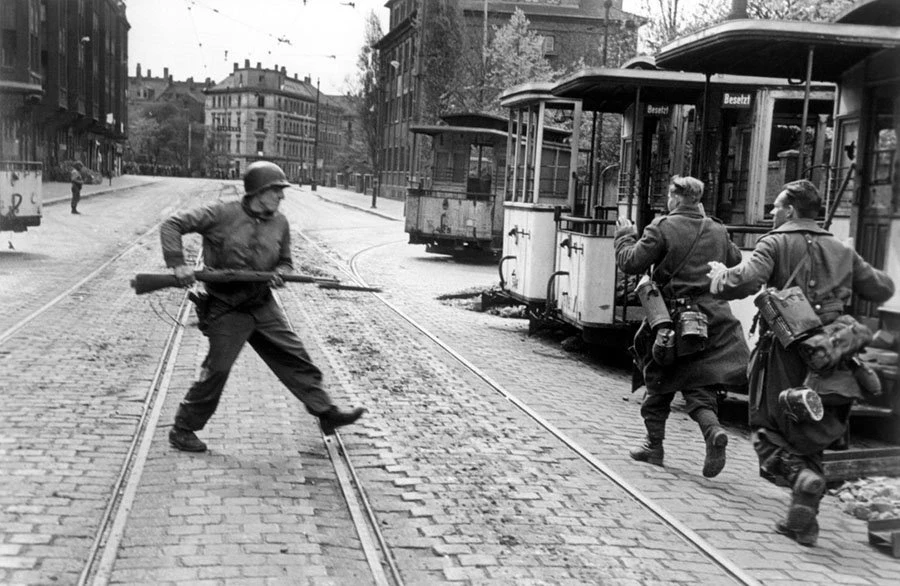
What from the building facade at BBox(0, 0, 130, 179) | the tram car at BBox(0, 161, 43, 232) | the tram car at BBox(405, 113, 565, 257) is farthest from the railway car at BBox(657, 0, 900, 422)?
the building facade at BBox(0, 0, 130, 179)

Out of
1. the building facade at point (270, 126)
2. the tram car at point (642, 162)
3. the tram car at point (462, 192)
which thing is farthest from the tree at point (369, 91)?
the tram car at point (642, 162)

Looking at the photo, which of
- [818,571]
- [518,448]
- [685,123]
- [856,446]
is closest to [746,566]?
[818,571]

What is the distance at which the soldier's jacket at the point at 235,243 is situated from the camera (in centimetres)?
652

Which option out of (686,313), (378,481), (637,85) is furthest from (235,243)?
(637,85)

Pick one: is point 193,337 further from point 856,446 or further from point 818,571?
point 818,571

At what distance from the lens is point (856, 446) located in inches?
336

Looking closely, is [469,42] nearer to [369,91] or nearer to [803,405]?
[369,91]

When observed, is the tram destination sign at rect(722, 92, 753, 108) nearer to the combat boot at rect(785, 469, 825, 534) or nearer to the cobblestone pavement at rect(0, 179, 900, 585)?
the cobblestone pavement at rect(0, 179, 900, 585)

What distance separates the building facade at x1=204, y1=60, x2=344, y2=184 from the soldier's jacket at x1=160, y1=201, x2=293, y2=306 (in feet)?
341

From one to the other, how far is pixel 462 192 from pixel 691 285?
20.0 meters

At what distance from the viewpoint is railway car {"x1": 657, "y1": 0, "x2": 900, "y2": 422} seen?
8.56 m

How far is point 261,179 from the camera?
6.59 meters

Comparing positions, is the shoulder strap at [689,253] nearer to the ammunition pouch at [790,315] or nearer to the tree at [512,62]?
the ammunition pouch at [790,315]

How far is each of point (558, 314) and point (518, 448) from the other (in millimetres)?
5504
